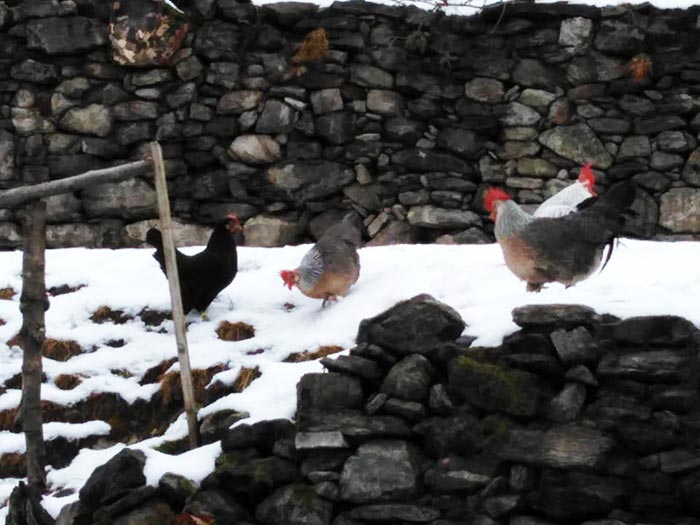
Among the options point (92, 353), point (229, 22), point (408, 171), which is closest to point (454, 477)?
point (92, 353)

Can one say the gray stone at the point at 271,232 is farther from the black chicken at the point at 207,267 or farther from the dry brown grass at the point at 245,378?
the dry brown grass at the point at 245,378

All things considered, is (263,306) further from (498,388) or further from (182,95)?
(182,95)

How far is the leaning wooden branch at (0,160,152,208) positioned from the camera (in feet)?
23.6

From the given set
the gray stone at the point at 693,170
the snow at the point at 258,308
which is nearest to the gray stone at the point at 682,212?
the gray stone at the point at 693,170

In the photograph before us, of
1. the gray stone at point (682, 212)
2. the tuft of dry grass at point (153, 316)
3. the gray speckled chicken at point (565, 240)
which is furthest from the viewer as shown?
the gray stone at point (682, 212)

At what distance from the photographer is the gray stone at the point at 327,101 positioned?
38.5 feet

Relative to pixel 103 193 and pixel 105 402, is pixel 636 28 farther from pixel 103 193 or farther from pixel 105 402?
pixel 105 402

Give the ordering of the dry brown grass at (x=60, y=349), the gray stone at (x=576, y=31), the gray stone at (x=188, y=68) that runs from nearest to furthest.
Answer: the dry brown grass at (x=60, y=349) < the gray stone at (x=576, y=31) < the gray stone at (x=188, y=68)

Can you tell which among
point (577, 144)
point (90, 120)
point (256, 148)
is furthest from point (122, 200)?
point (577, 144)

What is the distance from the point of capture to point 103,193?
11852 millimetres

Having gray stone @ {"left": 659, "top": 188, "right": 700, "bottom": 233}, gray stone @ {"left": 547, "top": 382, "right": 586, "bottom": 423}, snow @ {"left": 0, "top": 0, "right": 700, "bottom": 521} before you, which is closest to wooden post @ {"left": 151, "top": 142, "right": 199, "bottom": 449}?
snow @ {"left": 0, "top": 0, "right": 700, "bottom": 521}

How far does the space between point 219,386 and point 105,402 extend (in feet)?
2.46

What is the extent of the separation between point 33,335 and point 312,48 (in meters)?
5.30

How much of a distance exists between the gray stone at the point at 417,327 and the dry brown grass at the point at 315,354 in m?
0.77
